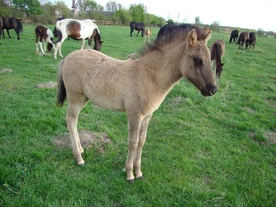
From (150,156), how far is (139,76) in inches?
67.8

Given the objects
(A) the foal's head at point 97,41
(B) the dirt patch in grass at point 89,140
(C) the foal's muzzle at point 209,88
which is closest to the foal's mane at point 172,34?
(C) the foal's muzzle at point 209,88

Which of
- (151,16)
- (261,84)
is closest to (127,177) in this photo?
(261,84)

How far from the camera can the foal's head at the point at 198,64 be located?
103 inches

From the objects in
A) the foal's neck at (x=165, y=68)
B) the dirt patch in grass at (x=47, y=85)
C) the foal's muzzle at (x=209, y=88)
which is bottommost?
the dirt patch in grass at (x=47, y=85)

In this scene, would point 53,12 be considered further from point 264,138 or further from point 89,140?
point 264,138

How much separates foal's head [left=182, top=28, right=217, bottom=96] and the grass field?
1638 millimetres

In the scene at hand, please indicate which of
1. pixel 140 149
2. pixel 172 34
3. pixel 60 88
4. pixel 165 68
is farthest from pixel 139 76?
pixel 60 88

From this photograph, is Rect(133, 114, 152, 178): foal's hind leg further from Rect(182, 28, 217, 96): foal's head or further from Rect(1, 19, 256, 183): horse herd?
Rect(182, 28, 217, 96): foal's head

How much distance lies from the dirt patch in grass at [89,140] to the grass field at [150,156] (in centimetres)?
3

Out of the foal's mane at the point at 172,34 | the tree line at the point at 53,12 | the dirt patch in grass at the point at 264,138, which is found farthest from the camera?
the tree line at the point at 53,12

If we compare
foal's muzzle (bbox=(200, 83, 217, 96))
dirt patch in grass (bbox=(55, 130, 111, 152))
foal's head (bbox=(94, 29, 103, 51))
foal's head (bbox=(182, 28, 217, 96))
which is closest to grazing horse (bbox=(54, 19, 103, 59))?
foal's head (bbox=(94, 29, 103, 51))

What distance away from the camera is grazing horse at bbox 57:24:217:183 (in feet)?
8.79

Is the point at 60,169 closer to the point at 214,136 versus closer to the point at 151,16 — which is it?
the point at 214,136

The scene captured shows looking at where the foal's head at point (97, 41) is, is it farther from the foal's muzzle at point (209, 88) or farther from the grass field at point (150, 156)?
the foal's muzzle at point (209, 88)
